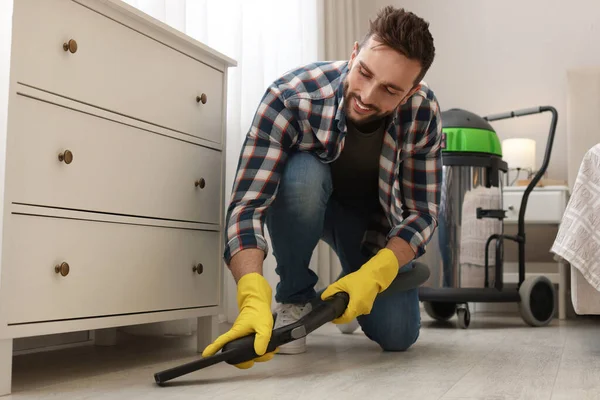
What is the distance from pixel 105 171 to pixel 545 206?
219cm

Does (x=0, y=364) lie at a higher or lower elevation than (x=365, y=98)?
lower

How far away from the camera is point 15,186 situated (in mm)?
1150

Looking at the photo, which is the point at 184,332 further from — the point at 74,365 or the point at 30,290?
the point at 30,290

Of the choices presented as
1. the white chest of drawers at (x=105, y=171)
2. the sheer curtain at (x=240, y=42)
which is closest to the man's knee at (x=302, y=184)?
the white chest of drawers at (x=105, y=171)

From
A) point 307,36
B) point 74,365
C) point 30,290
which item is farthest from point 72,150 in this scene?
point 307,36

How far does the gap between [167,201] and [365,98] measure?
0.48m

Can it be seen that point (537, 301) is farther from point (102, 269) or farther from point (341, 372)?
point (102, 269)

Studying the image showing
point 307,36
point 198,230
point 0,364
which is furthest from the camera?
point 307,36

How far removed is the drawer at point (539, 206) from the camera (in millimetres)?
3012

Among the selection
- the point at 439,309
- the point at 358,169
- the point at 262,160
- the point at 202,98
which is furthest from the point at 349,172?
the point at 439,309

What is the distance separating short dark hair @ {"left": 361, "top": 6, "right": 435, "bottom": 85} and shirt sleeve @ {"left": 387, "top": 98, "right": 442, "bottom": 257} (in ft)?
0.66

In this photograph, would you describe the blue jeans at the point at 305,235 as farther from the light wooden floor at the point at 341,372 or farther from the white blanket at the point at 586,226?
the white blanket at the point at 586,226

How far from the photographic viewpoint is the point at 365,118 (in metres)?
1.47

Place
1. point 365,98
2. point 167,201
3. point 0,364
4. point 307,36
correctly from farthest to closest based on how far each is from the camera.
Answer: point 307,36, point 167,201, point 365,98, point 0,364
